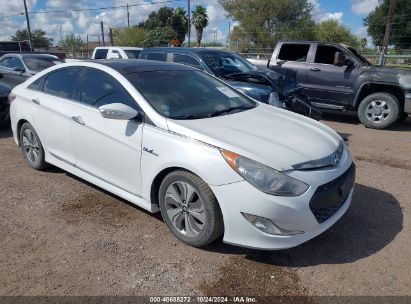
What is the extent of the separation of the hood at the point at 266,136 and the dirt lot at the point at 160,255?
850 millimetres

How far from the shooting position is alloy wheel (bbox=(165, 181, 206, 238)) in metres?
3.14

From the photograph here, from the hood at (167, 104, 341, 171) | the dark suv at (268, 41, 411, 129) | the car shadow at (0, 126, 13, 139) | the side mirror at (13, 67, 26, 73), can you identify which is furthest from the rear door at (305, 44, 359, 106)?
the side mirror at (13, 67, 26, 73)

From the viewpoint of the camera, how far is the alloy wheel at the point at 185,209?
3145 millimetres

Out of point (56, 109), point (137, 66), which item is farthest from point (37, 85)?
point (137, 66)

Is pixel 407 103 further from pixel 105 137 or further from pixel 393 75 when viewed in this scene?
pixel 105 137

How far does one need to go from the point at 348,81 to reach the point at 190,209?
260 inches

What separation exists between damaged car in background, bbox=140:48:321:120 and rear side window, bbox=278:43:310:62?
1.66m

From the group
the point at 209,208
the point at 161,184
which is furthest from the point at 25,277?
the point at 209,208

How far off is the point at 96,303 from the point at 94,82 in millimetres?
2351

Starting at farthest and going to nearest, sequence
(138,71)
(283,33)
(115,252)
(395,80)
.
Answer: (283,33), (395,80), (138,71), (115,252)

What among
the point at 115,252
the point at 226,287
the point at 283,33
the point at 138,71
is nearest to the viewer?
the point at 226,287

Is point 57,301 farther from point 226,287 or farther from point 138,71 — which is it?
point 138,71

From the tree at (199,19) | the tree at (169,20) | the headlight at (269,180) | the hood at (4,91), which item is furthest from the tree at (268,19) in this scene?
the headlight at (269,180)

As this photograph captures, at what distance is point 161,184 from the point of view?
3365 mm
